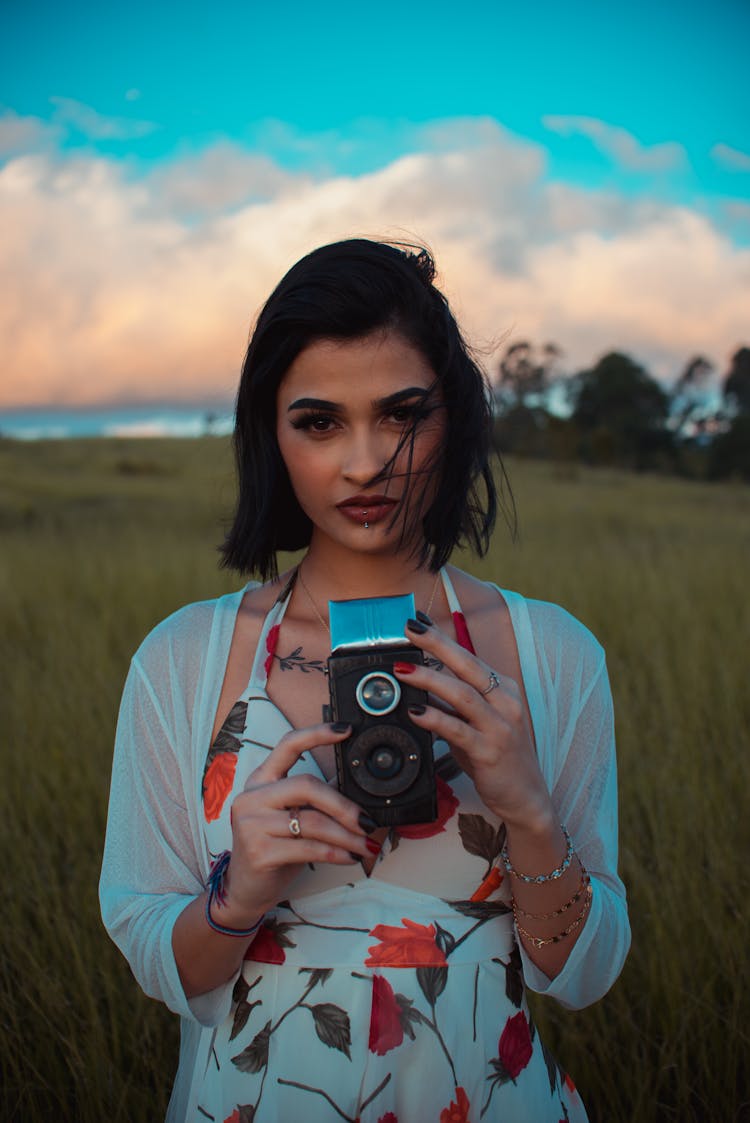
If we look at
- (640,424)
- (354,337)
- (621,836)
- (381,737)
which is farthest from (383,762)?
(640,424)

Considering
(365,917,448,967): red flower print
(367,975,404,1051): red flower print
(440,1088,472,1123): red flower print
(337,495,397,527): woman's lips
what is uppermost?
(337,495,397,527): woman's lips

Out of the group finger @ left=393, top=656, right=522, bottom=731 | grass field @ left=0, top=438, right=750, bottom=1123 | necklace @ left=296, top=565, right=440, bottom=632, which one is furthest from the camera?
grass field @ left=0, top=438, right=750, bottom=1123

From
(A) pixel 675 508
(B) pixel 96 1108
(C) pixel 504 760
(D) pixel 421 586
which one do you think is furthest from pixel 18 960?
(A) pixel 675 508

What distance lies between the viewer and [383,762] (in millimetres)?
1068

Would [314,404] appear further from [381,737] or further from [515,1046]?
[515,1046]

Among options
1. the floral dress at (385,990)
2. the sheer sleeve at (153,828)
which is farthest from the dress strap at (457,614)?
the sheer sleeve at (153,828)

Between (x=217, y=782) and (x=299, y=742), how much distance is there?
299 mm

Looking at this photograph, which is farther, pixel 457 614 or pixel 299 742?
pixel 457 614

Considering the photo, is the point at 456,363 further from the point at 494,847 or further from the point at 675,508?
the point at 675,508

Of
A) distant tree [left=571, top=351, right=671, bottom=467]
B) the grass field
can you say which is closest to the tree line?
distant tree [left=571, top=351, right=671, bottom=467]

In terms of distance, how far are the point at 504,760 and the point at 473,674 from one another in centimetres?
11

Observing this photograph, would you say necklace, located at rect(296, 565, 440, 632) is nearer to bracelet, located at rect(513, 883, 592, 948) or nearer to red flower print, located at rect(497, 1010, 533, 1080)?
bracelet, located at rect(513, 883, 592, 948)

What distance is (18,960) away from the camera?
230cm

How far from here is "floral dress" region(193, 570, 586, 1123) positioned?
1.20 m
